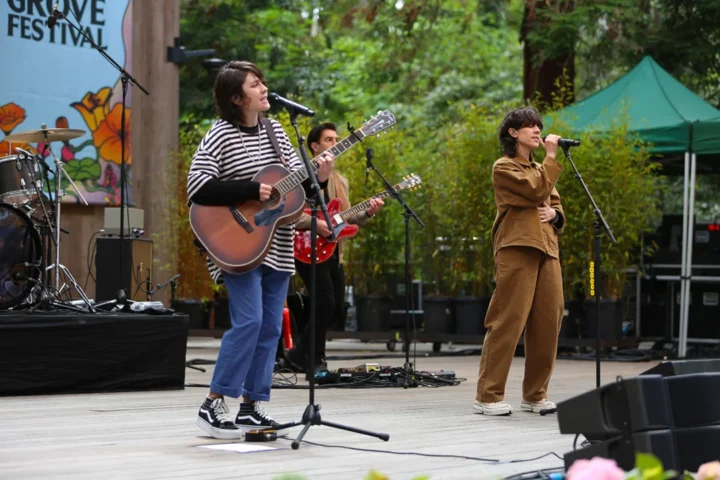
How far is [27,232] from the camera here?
7582 mm

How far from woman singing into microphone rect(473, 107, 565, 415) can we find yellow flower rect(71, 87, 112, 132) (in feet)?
21.0

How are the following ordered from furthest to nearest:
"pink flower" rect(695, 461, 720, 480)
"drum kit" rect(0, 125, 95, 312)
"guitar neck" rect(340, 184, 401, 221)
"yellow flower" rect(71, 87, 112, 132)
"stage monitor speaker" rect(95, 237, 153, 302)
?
"yellow flower" rect(71, 87, 112, 132), "stage monitor speaker" rect(95, 237, 153, 302), "drum kit" rect(0, 125, 95, 312), "guitar neck" rect(340, 184, 401, 221), "pink flower" rect(695, 461, 720, 480)

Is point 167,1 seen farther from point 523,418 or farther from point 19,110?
point 523,418

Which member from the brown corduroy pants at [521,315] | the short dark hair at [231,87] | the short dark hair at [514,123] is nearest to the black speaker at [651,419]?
the short dark hair at [231,87]

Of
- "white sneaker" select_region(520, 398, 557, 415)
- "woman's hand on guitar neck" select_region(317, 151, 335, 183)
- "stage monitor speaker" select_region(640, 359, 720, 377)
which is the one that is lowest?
"white sneaker" select_region(520, 398, 557, 415)

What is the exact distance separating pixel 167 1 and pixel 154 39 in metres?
0.52

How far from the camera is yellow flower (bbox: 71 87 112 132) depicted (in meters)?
11.4

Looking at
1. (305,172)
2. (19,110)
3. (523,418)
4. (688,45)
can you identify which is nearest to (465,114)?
(688,45)

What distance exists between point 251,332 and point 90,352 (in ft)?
8.09

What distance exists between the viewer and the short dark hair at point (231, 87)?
4824 mm

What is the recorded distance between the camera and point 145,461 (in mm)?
4207

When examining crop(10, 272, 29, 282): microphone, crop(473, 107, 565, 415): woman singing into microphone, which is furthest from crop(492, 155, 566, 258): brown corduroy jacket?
crop(10, 272, 29, 282): microphone

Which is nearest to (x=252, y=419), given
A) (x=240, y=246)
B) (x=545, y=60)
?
(x=240, y=246)

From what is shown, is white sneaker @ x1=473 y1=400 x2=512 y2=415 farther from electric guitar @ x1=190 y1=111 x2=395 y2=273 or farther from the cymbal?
the cymbal
